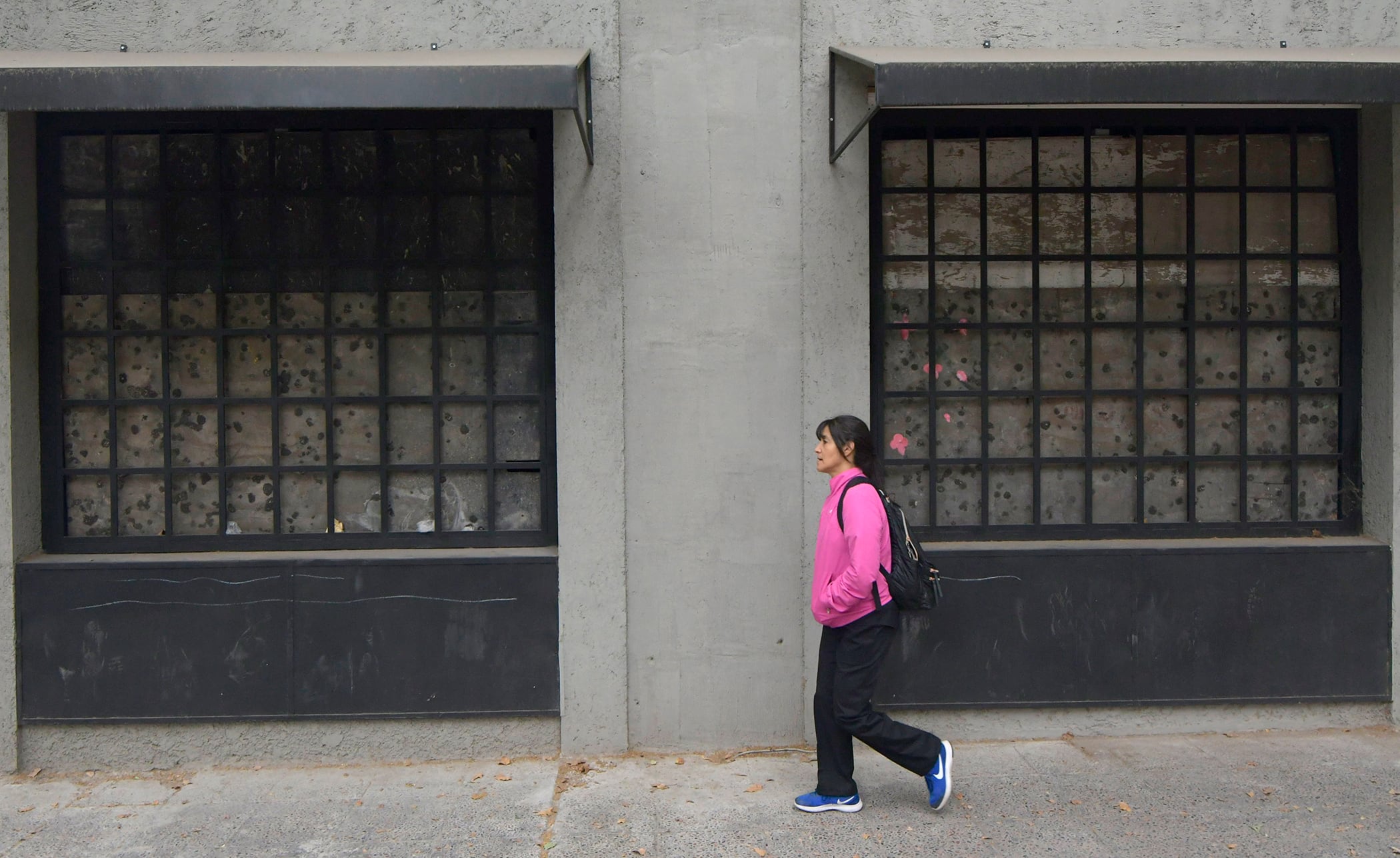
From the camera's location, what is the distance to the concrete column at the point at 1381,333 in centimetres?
602

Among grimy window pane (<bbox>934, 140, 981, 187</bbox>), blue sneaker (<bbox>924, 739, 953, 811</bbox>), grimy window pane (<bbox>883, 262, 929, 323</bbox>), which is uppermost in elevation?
grimy window pane (<bbox>934, 140, 981, 187</bbox>)

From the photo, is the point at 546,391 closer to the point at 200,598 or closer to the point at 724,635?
the point at 724,635

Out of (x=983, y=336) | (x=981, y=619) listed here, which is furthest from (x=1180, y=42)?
(x=981, y=619)

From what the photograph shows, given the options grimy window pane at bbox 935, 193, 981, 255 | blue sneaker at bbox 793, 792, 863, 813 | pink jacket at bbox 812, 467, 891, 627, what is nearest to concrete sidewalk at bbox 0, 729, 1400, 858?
blue sneaker at bbox 793, 792, 863, 813

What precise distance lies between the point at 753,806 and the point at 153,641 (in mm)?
3334

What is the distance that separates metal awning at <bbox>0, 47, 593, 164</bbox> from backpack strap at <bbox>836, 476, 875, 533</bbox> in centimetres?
214

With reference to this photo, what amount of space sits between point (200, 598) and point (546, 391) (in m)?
2.17

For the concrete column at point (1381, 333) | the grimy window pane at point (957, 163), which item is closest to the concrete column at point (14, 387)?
the grimy window pane at point (957, 163)

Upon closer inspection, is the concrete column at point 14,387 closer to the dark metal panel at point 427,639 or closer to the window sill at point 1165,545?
the dark metal panel at point 427,639

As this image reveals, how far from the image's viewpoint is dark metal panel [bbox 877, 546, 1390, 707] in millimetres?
5941

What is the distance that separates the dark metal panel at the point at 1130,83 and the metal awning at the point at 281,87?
1640mm

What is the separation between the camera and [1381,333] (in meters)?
6.09

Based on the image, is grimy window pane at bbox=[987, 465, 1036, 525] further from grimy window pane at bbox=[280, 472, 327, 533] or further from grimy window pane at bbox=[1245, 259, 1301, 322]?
grimy window pane at bbox=[280, 472, 327, 533]

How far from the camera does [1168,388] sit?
20.4ft
